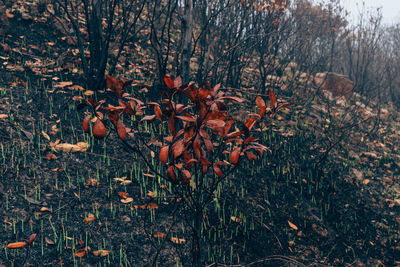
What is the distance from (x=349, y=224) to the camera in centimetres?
319

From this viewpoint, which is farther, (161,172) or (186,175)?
(161,172)

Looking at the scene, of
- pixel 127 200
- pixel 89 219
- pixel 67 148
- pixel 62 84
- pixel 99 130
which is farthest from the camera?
pixel 62 84

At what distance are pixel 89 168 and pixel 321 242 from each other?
236cm

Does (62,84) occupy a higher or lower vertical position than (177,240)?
higher

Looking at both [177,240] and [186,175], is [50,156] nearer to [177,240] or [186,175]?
[177,240]

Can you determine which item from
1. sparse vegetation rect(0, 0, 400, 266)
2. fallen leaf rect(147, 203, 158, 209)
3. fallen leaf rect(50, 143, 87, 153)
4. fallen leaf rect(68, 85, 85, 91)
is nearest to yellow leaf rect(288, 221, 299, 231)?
sparse vegetation rect(0, 0, 400, 266)

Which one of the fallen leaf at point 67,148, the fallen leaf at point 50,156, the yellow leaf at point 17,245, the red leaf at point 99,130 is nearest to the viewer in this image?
the red leaf at point 99,130

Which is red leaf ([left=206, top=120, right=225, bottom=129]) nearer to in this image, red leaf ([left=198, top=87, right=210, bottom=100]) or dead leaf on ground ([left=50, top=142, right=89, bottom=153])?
red leaf ([left=198, top=87, right=210, bottom=100])

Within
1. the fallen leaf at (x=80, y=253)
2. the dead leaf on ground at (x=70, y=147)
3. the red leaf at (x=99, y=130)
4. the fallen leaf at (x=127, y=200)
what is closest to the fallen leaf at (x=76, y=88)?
the dead leaf on ground at (x=70, y=147)

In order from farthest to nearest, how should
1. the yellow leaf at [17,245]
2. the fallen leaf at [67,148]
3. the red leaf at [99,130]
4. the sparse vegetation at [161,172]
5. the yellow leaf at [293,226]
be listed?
the yellow leaf at [293,226] < the fallen leaf at [67,148] < the yellow leaf at [17,245] < the sparse vegetation at [161,172] < the red leaf at [99,130]

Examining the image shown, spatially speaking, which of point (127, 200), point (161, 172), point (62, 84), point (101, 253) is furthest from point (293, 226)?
point (62, 84)

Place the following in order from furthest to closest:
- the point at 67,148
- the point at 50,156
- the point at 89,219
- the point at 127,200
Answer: the point at 67,148 → the point at 50,156 → the point at 127,200 → the point at 89,219

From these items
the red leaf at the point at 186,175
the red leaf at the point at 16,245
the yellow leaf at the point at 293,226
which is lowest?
the yellow leaf at the point at 293,226

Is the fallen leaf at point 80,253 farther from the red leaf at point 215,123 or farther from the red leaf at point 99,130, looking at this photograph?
the red leaf at point 215,123
